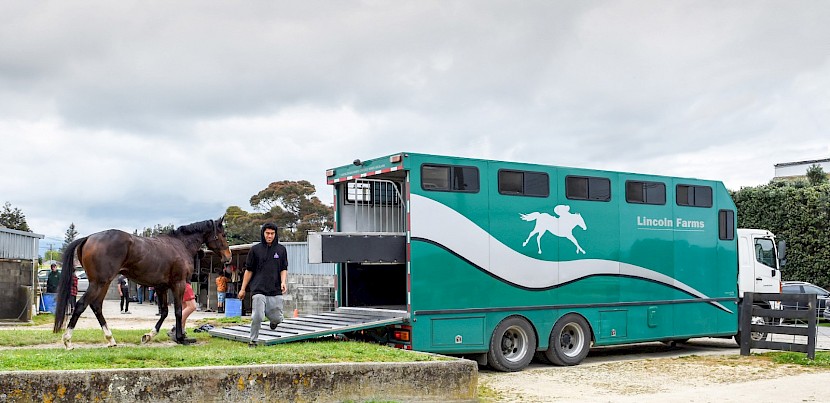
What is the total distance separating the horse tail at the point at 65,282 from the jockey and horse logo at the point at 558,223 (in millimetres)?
6364

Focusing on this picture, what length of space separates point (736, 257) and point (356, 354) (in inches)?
368

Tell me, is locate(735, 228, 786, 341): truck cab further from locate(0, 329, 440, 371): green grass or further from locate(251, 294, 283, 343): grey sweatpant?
locate(251, 294, 283, 343): grey sweatpant

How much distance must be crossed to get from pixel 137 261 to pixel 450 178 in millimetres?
4439

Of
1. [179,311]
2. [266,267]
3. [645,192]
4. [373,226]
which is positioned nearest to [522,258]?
[373,226]

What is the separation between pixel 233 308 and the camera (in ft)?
77.3

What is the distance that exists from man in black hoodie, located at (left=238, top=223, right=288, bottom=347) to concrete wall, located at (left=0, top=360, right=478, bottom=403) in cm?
222

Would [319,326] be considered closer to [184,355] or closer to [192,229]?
[192,229]

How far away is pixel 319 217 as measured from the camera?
51.7m

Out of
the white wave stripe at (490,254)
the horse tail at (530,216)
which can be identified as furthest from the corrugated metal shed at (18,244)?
the horse tail at (530,216)

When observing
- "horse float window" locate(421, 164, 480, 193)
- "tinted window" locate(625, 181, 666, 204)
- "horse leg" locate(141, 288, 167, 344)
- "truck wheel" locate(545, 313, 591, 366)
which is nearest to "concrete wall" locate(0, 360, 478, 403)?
"horse float window" locate(421, 164, 480, 193)

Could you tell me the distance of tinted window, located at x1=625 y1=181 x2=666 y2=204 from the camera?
13891mm

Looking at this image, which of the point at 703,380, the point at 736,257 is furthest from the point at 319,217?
the point at 703,380

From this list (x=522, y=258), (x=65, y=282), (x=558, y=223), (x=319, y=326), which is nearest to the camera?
(x=65, y=282)

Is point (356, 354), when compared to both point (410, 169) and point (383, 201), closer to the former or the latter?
point (410, 169)
